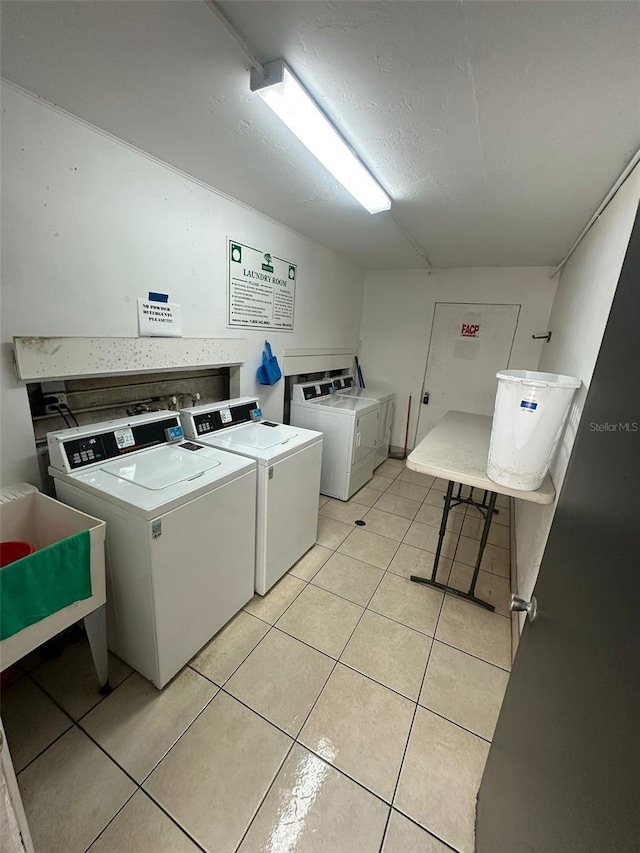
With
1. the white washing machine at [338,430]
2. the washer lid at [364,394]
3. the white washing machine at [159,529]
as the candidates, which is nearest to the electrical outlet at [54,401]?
the white washing machine at [159,529]

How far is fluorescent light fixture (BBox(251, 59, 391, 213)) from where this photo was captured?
1.13 meters

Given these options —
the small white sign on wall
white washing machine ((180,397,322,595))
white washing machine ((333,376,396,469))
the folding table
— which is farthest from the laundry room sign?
the folding table

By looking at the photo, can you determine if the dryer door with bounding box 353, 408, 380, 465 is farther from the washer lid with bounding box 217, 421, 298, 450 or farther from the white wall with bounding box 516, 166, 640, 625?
the white wall with bounding box 516, 166, 640, 625

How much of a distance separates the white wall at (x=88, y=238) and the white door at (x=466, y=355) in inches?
108

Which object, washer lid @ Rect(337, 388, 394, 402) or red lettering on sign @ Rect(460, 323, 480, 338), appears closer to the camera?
washer lid @ Rect(337, 388, 394, 402)

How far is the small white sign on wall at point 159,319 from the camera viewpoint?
181 centimetres

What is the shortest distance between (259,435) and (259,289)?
1.17 metres

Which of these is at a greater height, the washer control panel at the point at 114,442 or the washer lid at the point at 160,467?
the washer control panel at the point at 114,442

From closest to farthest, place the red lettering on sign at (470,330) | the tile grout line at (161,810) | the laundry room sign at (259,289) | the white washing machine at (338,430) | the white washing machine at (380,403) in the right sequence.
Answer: the tile grout line at (161,810), the laundry room sign at (259,289), the white washing machine at (338,430), the white washing machine at (380,403), the red lettering on sign at (470,330)

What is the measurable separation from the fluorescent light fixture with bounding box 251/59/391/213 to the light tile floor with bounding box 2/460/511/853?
7.83ft

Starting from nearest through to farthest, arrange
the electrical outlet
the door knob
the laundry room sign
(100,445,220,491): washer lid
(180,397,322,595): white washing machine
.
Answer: the door knob
(100,445,220,491): washer lid
the electrical outlet
(180,397,322,595): white washing machine
the laundry room sign

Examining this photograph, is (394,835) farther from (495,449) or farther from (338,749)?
(495,449)

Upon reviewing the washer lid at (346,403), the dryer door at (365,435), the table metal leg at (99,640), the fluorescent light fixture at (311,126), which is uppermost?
the fluorescent light fixture at (311,126)

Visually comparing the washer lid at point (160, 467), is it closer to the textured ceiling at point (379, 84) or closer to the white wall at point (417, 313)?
the textured ceiling at point (379, 84)
